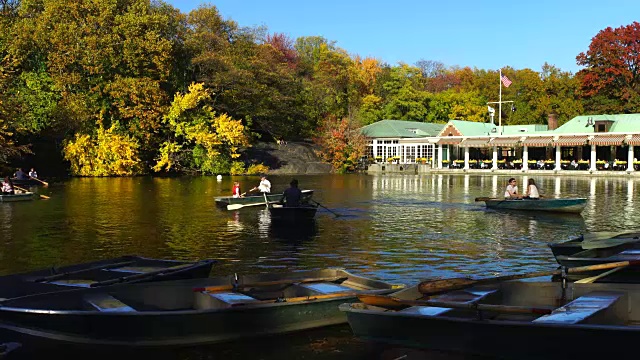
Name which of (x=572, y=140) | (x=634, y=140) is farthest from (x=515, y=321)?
(x=572, y=140)

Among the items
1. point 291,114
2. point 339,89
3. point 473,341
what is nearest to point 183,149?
point 291,114

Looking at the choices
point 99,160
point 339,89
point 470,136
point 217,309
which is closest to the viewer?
point 217,309

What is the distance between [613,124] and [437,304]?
176 feet

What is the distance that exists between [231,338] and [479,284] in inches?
144

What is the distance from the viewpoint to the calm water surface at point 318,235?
45.3 feet

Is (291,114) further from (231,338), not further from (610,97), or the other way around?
(231,338)

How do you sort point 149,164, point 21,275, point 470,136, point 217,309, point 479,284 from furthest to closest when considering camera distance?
point 470,136
point 149,164
point 21,275
point 479,284
point 217,309

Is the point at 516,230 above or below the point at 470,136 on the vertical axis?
below

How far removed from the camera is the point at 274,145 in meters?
64.2

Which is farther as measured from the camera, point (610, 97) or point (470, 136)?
point (610, 97)

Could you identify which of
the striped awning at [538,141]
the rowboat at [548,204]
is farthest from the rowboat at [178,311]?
the striped awning at [538,141]

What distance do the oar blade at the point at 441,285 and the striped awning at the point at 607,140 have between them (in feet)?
161

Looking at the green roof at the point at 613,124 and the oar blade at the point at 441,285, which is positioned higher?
the green roof at the point at 613,124

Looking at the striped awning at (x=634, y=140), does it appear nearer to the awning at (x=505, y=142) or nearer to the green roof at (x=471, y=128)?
the awning at (x=505, y=142)
